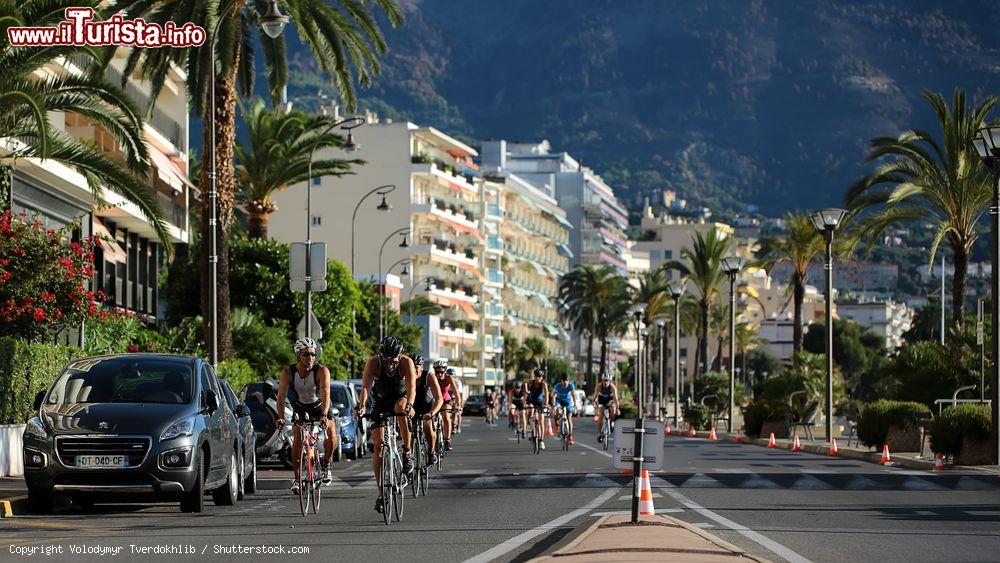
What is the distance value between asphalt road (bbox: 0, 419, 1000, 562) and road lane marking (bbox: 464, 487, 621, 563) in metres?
0.02

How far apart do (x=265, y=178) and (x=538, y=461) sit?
2699 cm

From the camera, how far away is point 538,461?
3244cm

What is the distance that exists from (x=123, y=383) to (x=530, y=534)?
A: 5734mm

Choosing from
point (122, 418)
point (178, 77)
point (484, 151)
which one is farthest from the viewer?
point (484, 151)

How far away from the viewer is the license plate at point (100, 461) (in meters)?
17.7

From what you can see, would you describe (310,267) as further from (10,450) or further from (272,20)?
(10,450)

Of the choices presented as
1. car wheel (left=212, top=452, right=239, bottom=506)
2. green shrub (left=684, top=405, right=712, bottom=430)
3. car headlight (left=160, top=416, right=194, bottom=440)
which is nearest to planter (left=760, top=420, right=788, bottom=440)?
green shrub (left=684, top=405, right=712, bottom=430)

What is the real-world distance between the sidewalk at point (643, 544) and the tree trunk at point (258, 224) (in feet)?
146

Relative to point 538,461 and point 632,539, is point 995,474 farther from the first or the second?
point 632,539

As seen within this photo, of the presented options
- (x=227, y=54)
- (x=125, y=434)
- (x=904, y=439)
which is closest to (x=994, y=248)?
(x=904, y=439)

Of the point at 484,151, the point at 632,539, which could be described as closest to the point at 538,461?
the point at 632,539

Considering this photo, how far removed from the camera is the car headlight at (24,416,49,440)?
18.0 metres

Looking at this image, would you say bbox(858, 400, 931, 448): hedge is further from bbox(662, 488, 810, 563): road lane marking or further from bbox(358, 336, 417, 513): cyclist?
bbox(358, 336, 417, 513): cyclist

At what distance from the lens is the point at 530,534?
51.5 feet
